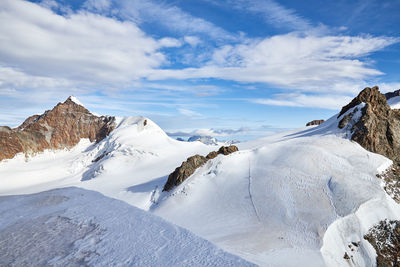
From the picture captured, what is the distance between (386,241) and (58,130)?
2551 inches

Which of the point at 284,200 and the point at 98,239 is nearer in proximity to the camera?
the point at 98,239

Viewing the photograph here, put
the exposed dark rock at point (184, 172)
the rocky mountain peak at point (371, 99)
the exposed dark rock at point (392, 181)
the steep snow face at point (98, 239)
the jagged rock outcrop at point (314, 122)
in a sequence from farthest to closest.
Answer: the jagged rock outcrop at point (314, 122) < the rocky mountain peak at point (371, 99) < the exposed dark rock at point (184, 172) < the exposed dark rock at point (392, 181) < the steep snow face at point (98, 239)

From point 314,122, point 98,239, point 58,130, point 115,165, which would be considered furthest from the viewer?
point 58,130

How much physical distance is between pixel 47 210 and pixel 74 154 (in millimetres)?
36169

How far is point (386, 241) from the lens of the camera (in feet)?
50.7

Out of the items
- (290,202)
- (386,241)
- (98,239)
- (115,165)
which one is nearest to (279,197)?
(290,202)

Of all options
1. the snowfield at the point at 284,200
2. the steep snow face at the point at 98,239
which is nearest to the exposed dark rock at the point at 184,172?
the snowfield at the point at 284,200

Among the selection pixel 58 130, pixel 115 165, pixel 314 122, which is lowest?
pixel 115 165

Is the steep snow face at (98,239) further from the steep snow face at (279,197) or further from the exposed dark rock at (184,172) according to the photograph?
the exposed dark rock at (184,172)

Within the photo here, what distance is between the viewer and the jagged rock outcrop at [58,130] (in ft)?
173

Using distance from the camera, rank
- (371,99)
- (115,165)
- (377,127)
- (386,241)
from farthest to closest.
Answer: (115,165) → (371,99) → (377,127) → (386,241)

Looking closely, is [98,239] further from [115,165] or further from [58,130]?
[58,130]

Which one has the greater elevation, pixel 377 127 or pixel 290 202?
pixel 377 127

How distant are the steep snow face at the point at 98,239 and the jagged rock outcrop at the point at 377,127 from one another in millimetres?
17581
